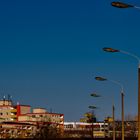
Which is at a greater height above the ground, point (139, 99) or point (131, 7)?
point (131, 7)

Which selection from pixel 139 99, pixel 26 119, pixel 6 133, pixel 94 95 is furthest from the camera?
pixel 26 119

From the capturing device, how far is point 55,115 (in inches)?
7859

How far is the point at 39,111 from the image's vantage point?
19388 cm

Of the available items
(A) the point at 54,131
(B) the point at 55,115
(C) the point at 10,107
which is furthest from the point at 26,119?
(A) the point at 54,131

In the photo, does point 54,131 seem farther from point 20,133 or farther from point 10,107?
point 10,107

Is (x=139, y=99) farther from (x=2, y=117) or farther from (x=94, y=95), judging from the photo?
(x=2, y=117)

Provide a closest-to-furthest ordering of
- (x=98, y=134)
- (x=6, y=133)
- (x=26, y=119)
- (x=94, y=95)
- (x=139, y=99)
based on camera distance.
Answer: (x=139, y=99) < (x=94, y=95) < (x=98, y=134) < (x=6, y=133) < (x=26, y=119)

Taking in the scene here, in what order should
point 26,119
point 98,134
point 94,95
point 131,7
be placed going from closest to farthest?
point 131,7, point 94,95, point 98,134, point 26,119

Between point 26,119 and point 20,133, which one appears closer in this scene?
point 20,133

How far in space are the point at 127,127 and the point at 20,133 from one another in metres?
37.5

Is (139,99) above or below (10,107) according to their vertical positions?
below

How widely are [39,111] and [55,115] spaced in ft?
26.5

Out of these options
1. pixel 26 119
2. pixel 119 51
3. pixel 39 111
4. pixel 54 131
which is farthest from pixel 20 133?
pixel 119 51

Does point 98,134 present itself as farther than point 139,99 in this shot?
Result: Yes
